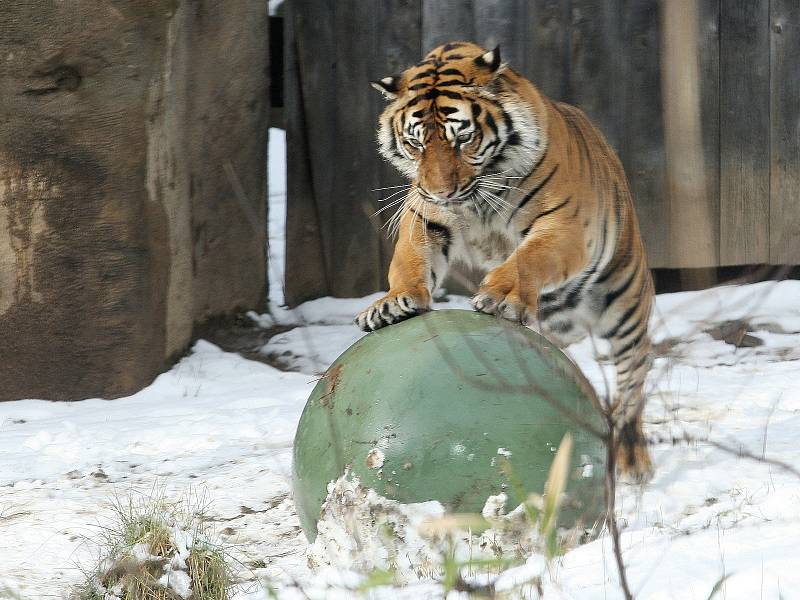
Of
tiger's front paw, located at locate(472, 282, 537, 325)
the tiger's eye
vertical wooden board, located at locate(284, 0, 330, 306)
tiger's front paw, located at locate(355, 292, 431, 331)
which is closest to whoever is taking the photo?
tiger's front paw, located at locate(472, 282, 537, 325)

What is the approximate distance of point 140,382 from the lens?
567 cm

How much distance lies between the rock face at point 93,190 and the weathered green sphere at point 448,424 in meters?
1.84

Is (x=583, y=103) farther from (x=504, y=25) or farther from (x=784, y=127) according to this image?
(x=784, y=127)

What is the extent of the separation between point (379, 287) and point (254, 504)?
113 inches

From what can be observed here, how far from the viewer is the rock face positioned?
520cm

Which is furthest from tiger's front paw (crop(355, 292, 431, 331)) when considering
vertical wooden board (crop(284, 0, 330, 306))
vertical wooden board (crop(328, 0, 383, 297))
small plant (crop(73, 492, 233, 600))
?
vertical wooden board (crop(284, 0, 330, 306))

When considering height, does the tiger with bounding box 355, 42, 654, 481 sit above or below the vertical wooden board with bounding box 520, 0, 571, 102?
below

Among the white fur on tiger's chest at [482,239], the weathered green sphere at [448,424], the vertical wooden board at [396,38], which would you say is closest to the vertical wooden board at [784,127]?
the vertical wooden board at [396,38]

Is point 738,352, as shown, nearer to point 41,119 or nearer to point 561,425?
point 561,425

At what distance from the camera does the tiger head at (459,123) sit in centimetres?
400

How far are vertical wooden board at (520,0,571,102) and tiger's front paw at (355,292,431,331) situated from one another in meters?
3.06

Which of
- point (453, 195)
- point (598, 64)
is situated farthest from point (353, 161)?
point (453, 195)

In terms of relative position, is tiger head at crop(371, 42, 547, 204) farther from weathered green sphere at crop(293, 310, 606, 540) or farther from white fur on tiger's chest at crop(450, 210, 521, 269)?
weathered green sphere at crop(293, 310, 606, 540)

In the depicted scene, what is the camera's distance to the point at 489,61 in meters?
4.13
